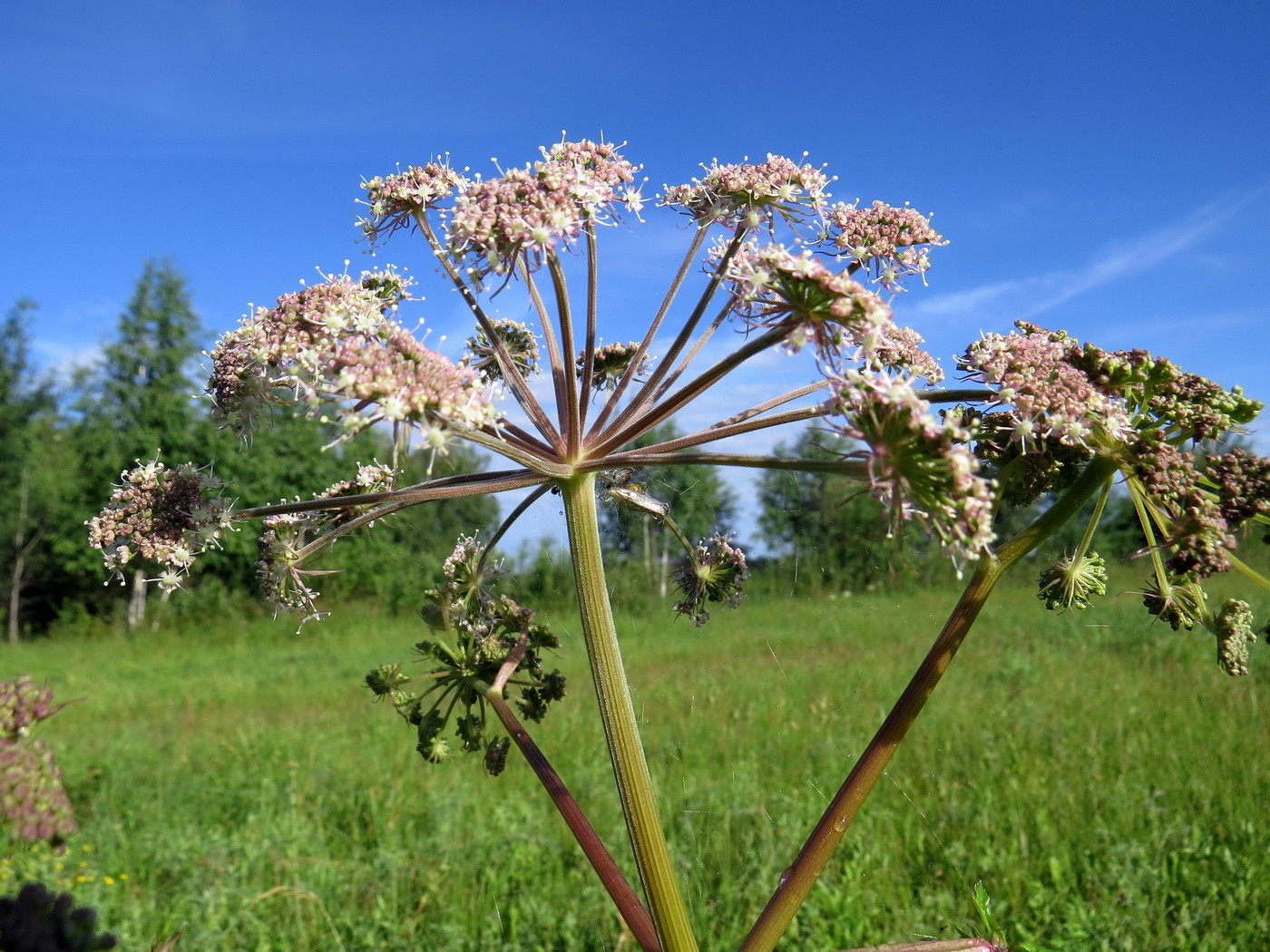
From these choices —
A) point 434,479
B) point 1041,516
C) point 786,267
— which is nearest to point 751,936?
point 1041,516

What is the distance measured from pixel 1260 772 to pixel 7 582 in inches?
2328

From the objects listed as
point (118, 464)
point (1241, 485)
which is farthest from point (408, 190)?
point (118, 464)

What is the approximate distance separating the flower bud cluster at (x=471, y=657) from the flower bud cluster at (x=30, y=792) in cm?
109

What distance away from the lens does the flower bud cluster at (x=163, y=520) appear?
7.30 feet

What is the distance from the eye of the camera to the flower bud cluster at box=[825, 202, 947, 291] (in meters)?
2.56

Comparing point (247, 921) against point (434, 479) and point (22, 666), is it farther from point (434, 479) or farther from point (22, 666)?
point (22, 666)

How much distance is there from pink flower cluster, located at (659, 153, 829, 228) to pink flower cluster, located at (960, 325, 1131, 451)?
0.84 m

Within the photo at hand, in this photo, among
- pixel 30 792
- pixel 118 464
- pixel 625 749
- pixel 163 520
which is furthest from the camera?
pixel 118 464

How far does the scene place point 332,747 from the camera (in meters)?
12.0

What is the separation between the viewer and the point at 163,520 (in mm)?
2285

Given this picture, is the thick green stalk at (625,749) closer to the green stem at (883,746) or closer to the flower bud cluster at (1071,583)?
the green stem at (883,746)

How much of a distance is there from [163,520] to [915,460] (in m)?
1.96

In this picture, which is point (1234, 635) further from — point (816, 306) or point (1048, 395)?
point (816, 306)

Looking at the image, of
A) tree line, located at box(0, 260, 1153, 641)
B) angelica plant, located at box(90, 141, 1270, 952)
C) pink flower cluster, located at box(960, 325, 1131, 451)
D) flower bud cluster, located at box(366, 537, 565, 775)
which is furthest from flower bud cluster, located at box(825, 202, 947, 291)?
tree line, located at box(0, 260, 1153, 641)
